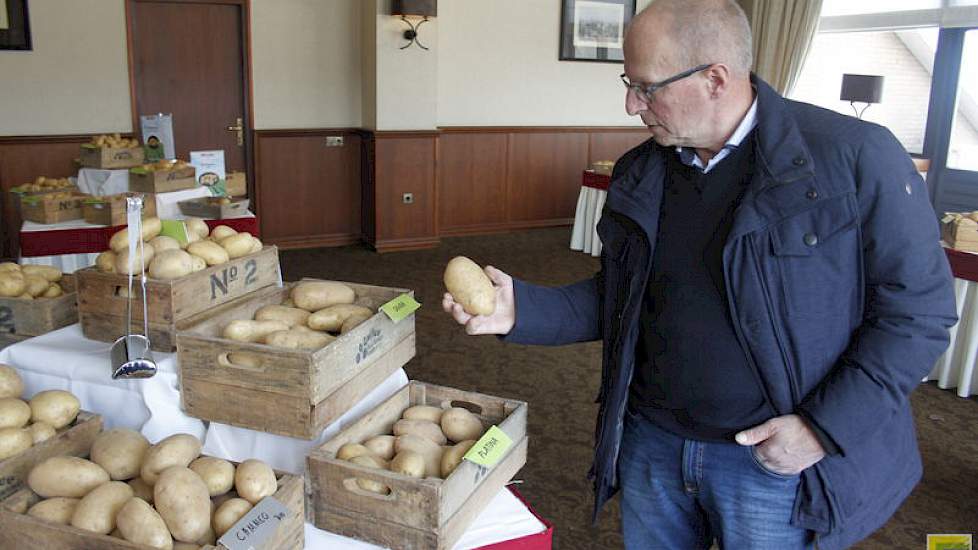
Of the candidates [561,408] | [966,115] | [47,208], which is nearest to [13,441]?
→ [561,408]

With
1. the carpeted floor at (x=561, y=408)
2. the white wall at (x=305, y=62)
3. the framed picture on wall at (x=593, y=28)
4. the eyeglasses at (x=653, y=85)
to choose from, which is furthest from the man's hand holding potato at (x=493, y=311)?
the framed picture on wall at (x=593, y=28)

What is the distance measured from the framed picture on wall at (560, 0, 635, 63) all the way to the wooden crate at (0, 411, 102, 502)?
705cm

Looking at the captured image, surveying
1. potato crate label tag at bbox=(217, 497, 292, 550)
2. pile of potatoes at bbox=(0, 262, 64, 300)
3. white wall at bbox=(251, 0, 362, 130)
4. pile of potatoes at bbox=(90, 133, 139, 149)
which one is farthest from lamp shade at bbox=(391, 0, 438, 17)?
potato crate label tag at bbox=(217, 497, 292, 550)

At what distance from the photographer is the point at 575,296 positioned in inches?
67.9

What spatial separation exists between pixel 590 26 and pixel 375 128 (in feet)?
8.77

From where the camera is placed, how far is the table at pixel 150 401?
5.60 feet

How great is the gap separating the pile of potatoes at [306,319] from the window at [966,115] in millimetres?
6910

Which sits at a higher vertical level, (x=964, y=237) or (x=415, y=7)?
(x=415, y=7)

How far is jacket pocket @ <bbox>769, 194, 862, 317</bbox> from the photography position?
4.14 ft

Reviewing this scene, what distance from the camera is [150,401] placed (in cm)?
171

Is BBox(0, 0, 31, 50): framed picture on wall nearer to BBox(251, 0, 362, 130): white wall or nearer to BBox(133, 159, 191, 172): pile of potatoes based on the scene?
BBox(251, 0, 362, 130): white wall

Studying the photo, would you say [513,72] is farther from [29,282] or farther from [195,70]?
[29,282]

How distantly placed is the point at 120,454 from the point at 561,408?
2605mm

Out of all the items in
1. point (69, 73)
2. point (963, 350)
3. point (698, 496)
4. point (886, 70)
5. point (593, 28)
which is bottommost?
point (963, 350)
